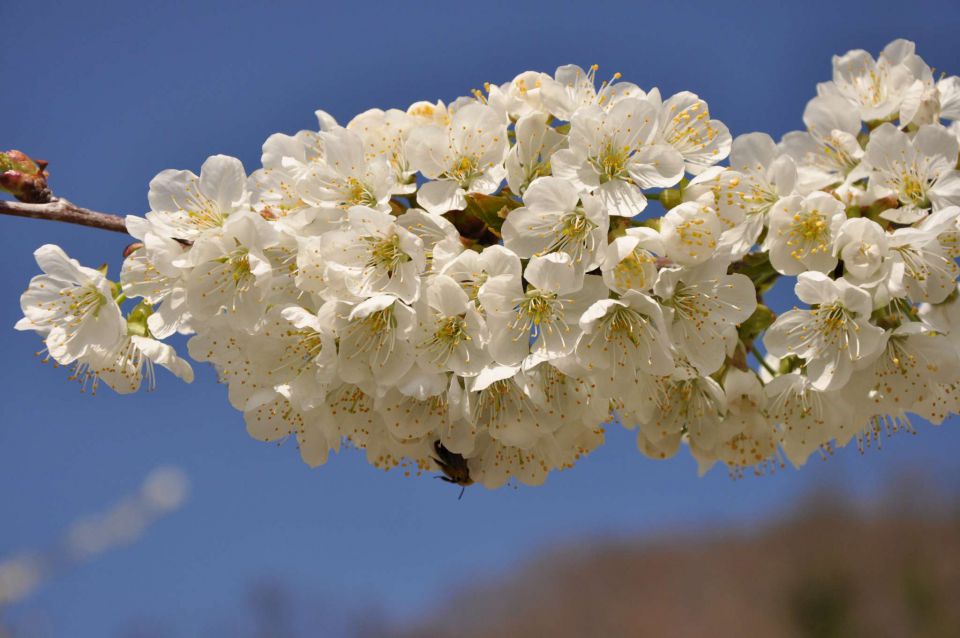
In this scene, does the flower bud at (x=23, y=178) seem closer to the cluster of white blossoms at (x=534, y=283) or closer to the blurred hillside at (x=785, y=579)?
the cluster of white blossoms at (x=534, y=283)

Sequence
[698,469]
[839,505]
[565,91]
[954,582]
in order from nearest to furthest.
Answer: [565,91] < [698,469] < [954,582] < [839,505]

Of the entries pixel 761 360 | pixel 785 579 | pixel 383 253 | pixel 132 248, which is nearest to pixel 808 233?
pixel 761 360

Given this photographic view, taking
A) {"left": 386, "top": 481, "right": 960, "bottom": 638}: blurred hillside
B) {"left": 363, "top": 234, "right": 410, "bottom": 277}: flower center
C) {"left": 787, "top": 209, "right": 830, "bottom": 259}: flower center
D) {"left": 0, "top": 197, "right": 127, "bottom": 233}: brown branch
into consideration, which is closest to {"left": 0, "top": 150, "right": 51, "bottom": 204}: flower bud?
{"left": 0, "top": 197, "right": 127, "bottom": 233}: brown branch

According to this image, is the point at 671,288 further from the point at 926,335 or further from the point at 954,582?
the point at 954,582

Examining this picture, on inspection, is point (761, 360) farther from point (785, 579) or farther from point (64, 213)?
point (785, 579)

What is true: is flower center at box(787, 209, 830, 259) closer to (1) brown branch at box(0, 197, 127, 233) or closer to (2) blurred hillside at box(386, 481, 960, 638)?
(1) brown branch at box(0, 197, 127, 233)

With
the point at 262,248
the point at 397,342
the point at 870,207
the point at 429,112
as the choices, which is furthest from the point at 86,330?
the point at 870,207

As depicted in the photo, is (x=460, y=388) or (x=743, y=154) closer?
(x=460, y=388)
